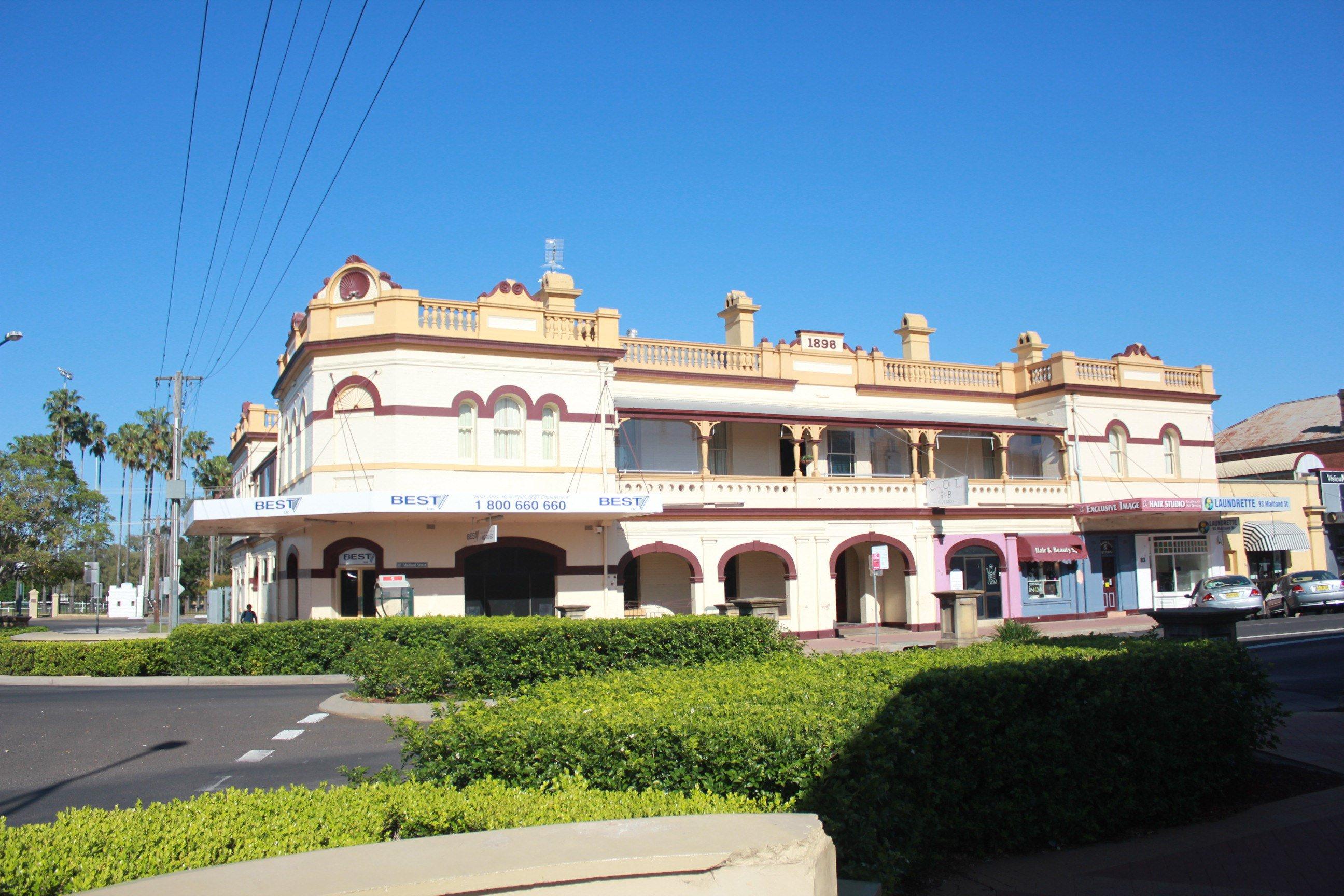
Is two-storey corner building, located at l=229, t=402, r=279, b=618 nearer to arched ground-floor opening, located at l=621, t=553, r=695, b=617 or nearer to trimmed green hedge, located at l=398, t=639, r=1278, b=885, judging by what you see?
arched ground-floor opening, located at l=621, t=553, r=695, b=617

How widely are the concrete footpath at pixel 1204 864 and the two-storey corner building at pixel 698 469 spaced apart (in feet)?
56.8

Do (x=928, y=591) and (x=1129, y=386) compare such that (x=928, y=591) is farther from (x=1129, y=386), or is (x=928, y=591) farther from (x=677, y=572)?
(x=1129, y=386)

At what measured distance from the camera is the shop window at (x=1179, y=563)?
1373 inches

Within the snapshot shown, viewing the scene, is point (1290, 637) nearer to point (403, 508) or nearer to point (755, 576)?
point (755, 576)

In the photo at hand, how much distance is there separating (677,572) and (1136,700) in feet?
69.9

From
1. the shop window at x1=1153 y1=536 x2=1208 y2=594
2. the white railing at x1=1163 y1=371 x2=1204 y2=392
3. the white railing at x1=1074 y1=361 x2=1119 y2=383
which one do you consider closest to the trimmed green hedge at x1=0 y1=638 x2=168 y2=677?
the white railing at x1=1074 y1=361 x2=1119 y2=383

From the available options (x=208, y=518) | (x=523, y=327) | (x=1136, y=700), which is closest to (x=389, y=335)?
(x=523, y=327)

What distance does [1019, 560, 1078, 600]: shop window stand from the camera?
32625 millimetres

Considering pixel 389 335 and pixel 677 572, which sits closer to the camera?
pixel 389 335

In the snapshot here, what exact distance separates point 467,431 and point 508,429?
1.04 metres

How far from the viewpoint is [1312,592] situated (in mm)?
32531

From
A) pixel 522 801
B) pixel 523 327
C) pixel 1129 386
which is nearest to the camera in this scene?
pixel 522 801

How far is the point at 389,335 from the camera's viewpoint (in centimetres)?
2423

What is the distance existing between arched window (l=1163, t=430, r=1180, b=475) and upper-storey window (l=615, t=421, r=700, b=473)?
17.5m
